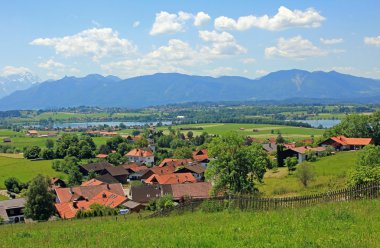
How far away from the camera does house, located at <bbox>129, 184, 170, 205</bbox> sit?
193ft

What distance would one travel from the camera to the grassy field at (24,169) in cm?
8194

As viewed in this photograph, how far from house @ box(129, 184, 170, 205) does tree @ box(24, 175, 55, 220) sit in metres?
13.9

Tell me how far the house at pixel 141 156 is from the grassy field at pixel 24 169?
22678 millimetres

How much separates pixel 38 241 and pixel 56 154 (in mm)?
97528

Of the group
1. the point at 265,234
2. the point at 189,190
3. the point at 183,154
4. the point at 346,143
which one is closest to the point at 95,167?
the point at 183,154

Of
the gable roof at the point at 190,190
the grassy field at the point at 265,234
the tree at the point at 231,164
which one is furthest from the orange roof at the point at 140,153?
the grassy field at the point at 265,234

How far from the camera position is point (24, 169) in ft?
292

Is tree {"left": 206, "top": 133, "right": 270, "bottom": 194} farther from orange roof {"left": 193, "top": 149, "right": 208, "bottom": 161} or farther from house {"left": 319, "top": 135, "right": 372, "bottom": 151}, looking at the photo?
orange roof {"left": 193, "top": 149, "right": 208, "bottom": 161}

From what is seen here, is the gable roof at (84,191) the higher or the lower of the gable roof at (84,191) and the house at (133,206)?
the lower

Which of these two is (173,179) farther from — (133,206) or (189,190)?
(133,206)

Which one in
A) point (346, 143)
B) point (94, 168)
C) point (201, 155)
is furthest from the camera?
point (201, 155)

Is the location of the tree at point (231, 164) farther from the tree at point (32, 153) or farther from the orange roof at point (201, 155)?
the tree at point (32, 153)

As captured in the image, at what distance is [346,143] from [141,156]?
178ft

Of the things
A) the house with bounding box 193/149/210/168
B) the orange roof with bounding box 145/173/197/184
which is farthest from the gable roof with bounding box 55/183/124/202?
the house with bounding box 193/149/210/168
